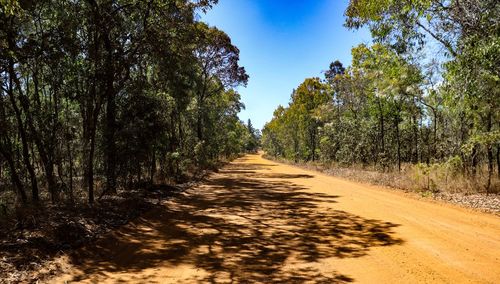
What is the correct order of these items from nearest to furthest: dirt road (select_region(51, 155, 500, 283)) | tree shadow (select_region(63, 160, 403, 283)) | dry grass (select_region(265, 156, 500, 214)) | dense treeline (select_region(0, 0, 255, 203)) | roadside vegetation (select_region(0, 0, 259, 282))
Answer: dirt road (select_region(51, 155, 500, 283)) < tree shadow (select_region(63, 160, 403, 283)) < roadside vegetation (select_region(0, 0, 259, 282)) < dense treeline (select_region(0, 0, 255, 203)) < dry grass (select_region(265, 156, 500, 214))

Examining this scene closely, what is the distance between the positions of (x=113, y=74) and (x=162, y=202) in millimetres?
4469

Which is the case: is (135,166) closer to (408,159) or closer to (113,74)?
(113,74)

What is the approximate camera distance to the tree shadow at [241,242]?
5.23 meters

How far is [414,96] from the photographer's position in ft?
64.0

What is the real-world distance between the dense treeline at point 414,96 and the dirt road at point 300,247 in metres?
3.79

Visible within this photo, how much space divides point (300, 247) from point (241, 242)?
3.78 ft

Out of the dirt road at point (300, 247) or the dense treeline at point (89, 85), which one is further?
the dense treeline at point (89, 85)

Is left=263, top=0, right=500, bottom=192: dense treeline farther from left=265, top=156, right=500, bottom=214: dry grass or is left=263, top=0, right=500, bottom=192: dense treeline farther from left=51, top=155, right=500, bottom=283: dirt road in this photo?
left=51, top=155, right=500, bottom=283: dirt road

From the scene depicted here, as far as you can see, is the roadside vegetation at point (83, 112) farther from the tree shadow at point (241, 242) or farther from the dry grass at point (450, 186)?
the dry grass at point (450, 186)

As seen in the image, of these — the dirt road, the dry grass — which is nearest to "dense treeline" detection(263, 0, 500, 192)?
the dry grass

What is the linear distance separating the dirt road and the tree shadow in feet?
0.06

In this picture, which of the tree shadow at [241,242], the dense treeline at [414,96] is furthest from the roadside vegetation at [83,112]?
the dense treeline at [414,96]

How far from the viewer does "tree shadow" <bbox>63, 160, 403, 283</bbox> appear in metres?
5.23

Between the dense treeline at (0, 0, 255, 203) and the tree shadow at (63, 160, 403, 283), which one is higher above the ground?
the dense treeline at (0, 0, 255, 203)
